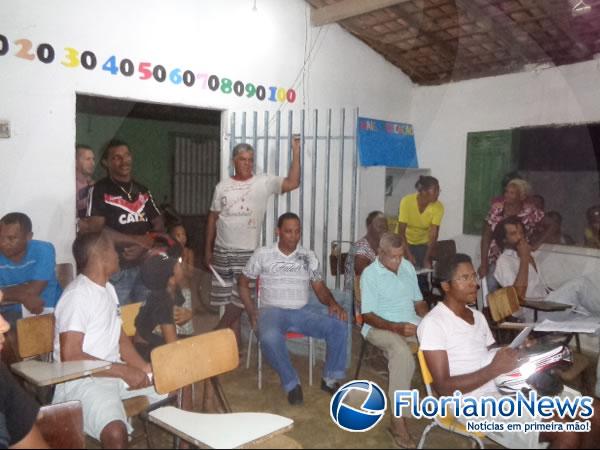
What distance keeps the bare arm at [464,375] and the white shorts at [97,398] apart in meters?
1.29

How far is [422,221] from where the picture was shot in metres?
5.18

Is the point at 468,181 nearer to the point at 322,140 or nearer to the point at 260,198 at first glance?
the point at 322,140

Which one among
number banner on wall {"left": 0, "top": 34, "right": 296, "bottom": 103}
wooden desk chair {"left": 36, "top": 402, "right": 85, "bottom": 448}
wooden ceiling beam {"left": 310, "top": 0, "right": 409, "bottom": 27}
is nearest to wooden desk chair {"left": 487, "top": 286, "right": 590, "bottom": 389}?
wooden desk chair {"left": 36, "top": 402, "right": 85, "bottom": 448}

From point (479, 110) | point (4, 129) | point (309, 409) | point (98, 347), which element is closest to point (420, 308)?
point (309, 409)

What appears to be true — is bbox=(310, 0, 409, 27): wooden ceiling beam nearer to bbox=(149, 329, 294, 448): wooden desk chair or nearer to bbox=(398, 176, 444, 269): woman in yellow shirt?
bbox=(398, 176, 444, 269): woman in yellow shirt

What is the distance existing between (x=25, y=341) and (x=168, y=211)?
6.72 feet

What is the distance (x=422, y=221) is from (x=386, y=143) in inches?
51.8

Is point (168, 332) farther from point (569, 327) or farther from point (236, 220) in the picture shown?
point (569, 327)

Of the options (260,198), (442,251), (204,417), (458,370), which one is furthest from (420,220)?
(204,417)

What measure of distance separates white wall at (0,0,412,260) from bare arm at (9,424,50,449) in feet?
7.90

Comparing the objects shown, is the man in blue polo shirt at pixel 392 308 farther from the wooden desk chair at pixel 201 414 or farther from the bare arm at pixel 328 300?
the wooden desk chair at pixel 201 414

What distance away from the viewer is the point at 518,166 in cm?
567

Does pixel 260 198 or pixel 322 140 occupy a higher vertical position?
pixel 322 140

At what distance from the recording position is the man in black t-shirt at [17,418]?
1729 millimetres
